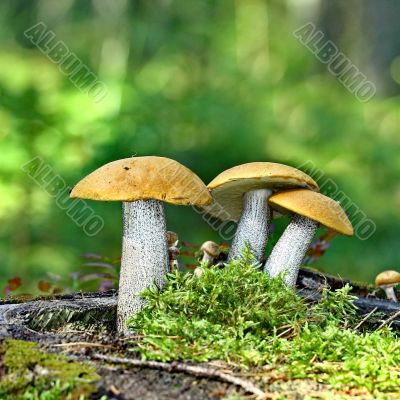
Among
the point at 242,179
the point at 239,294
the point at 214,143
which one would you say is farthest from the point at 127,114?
the point at 239,294

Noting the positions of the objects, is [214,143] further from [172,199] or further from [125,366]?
[125,366]

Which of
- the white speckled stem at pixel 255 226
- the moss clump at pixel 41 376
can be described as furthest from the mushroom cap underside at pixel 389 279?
the moss clump at pixel 41 376

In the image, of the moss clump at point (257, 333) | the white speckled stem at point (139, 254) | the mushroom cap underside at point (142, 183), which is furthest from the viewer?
the white speckled stem at point (139, 254)

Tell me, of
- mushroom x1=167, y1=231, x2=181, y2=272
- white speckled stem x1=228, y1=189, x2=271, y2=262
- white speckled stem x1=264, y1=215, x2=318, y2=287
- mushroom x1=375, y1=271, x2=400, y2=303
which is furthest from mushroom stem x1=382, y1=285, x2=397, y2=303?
mushroom x1=167, y1=231, x2=181, y2=272

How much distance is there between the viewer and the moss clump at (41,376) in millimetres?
1361

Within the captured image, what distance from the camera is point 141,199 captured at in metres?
1.95

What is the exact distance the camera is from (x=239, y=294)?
206 cm

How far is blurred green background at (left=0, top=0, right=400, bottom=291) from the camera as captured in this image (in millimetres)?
5055

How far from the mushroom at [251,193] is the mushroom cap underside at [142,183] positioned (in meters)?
0.32

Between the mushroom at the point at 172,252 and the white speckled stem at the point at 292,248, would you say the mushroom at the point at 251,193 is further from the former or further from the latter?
the mushroom at the point at 172,252

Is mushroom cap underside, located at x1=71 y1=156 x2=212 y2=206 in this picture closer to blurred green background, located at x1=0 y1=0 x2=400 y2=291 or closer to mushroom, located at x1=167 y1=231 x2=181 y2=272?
mushroom, located at x1=167 y1=231 x2=181 y2=272

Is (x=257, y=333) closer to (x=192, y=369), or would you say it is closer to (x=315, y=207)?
(x=192, y=369)

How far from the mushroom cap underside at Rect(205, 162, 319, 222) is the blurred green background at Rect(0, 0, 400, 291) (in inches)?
83.6

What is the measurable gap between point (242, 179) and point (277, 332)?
71 centimetres
